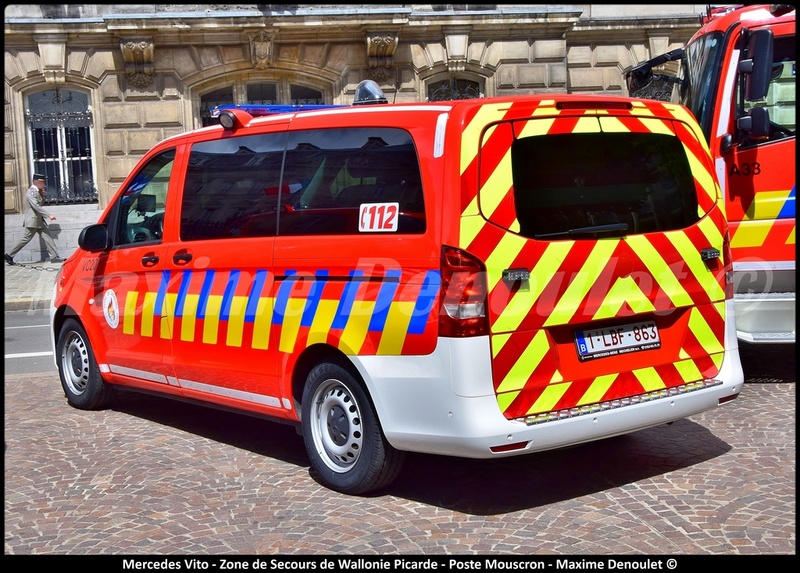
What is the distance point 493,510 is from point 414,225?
1419mm

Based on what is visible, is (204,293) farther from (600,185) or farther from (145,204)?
(600,185)

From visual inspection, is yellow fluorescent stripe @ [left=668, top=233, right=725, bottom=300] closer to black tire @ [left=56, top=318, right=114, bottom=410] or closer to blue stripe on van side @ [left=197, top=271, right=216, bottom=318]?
blue stripe on van side @ [left=197, top=271, right=216, bottom=318]

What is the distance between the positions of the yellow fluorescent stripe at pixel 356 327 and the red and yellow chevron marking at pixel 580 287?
26.2 inches

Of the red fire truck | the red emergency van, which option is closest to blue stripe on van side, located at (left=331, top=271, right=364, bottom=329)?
the red emergency van

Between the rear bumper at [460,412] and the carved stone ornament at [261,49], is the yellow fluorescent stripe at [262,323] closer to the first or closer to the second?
the rear bumper at [460,412]

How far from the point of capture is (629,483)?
16.7 ft

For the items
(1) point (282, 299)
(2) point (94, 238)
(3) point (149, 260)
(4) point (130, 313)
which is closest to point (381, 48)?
(2) point (94, 238)

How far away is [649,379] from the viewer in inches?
197

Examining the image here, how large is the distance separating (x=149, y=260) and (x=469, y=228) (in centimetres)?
277

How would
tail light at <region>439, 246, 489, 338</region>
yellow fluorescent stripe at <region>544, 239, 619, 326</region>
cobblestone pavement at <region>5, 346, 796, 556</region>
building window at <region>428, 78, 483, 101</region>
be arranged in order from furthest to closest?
building window at <region>428, 78, 483, 101</region> → yellow fluorescent stripe at <region>544, 239, 619, 326</region> → tail light at <region>439, 246, 489, 338</region> → cobblestone pavement at <region>5, 346, 796, 556</region>

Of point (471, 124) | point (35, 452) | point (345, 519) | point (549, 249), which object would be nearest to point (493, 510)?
point (345, 519)

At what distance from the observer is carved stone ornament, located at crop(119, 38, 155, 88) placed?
64.7 feet

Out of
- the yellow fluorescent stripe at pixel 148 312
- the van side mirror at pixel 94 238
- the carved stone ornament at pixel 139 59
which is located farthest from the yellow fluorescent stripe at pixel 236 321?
the carved stone ornament at pixel 139 59

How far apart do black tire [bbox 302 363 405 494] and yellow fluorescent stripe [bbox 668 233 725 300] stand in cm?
181
